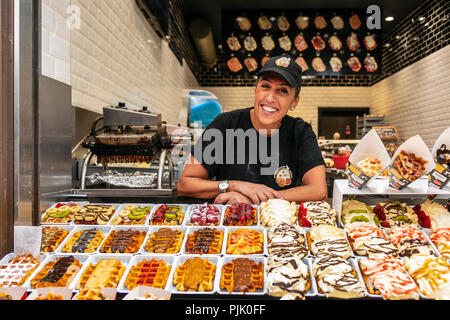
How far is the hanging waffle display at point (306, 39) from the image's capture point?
5723mm

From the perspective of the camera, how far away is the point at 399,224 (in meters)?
1.60

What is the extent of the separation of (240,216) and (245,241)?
22 cm

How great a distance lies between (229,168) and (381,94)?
7719 mm

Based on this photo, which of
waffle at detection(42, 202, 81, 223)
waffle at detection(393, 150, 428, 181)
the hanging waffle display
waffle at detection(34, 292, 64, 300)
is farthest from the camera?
the hanging waffle display

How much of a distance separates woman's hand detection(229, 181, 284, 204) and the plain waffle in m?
0.57

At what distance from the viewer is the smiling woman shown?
230 cm

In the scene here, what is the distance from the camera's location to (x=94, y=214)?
65.4 inches

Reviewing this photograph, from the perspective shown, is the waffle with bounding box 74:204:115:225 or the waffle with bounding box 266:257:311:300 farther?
the waffle with bounding box 74:204:115:225

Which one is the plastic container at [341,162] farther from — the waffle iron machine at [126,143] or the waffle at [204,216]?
the waffle at [204,216]

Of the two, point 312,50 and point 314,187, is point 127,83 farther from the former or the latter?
point 312,50

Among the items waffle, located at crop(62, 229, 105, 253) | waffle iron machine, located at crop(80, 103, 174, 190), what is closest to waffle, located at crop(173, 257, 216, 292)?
waffle, located at crop(62, 229, 105, 253)

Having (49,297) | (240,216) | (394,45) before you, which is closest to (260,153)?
(240,216)

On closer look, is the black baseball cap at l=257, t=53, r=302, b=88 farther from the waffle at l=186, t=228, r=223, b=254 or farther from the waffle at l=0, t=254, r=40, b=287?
the waffle at l=0, t=254, r=40, b=287
